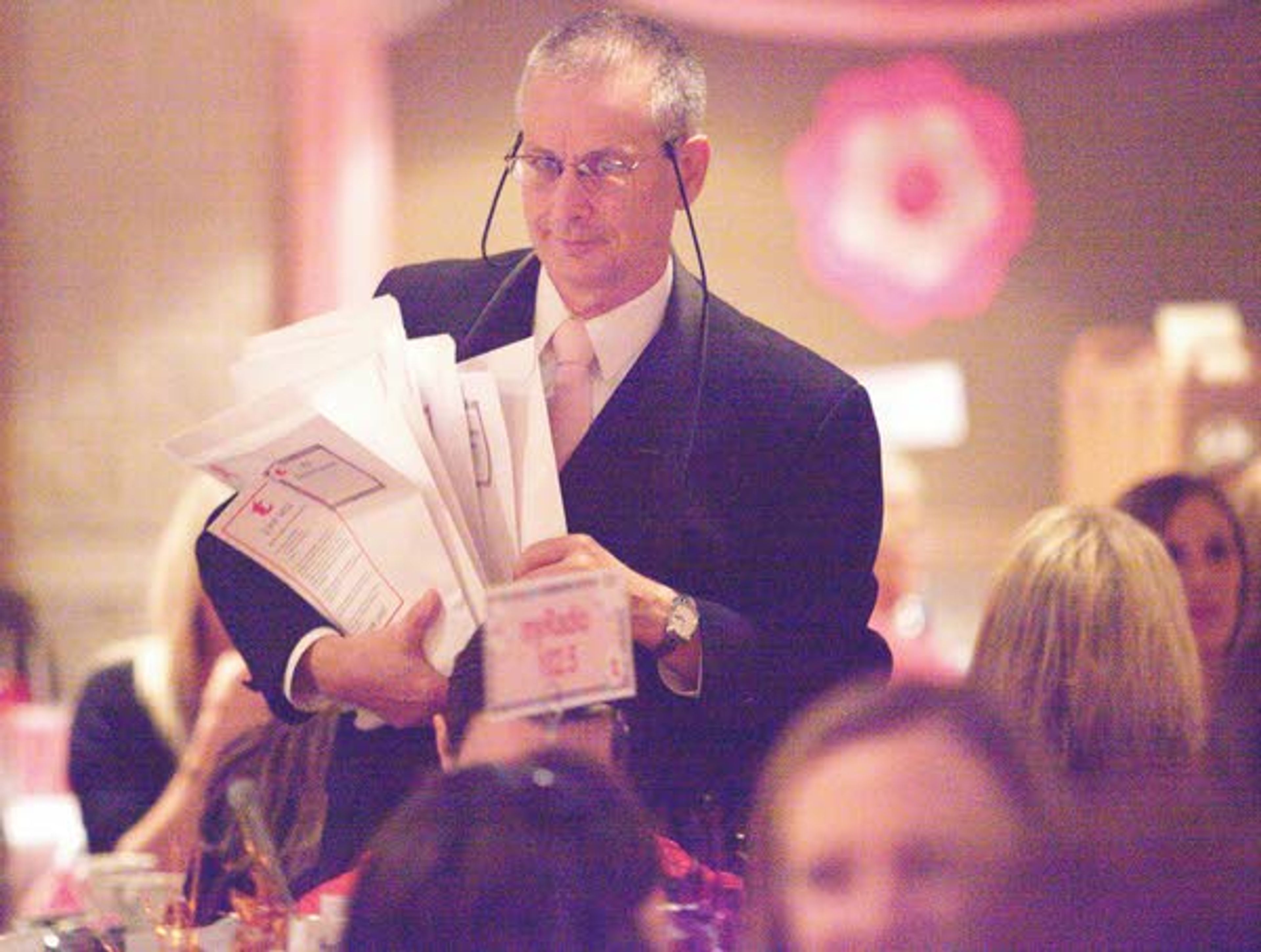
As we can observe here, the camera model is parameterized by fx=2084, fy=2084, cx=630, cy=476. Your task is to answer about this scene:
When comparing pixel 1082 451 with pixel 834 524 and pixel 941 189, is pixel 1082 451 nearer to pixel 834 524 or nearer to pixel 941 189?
pixel 941 189

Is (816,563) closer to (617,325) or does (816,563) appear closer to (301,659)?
(617,325)

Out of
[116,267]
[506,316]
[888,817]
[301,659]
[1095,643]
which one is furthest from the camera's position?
[116,267]

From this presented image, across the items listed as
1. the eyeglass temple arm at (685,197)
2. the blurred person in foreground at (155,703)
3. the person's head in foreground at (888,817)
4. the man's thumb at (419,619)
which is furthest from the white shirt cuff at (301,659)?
the blurred person in foreground at (155,703)

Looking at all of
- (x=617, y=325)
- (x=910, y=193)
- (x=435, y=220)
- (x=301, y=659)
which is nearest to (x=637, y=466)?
(x=617, y=325)

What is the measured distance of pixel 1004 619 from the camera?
2.54 meters

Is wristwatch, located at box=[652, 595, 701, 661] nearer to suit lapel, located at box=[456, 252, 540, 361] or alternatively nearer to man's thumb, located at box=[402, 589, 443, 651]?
man's thumb, located at box=[402, 589, 443, 651]

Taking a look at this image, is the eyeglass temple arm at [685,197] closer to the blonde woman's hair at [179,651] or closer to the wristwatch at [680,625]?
the wristwatch at [680,625]

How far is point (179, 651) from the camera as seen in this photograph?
11.5ft

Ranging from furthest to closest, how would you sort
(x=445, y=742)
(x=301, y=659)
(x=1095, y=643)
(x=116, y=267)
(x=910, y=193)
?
(x=910, y=193) < (x=116, y=267) < (x=1095, y=643) < (x=301, y=659) < (x=445, y=742)

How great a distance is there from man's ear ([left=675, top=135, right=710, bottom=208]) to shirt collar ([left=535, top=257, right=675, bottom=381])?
78 millimetres

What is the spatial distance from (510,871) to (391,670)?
0.68 meters

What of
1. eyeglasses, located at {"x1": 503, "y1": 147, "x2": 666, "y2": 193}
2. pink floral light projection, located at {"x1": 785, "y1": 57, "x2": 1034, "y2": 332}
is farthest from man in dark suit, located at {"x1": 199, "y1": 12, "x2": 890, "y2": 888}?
pink floral light projection, located at {"x1": 785, "y1": 57, "x2": 1034, "y2": 332}

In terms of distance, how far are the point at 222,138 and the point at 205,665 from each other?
2.71 metres

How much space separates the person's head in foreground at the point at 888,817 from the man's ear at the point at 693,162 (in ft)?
2.92
